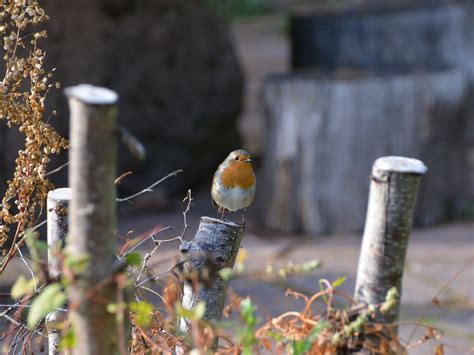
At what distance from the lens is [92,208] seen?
1.09 metres

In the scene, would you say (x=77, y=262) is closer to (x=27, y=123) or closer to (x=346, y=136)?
(x=27, y=123)

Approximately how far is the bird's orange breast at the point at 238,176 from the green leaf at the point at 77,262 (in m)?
1.11

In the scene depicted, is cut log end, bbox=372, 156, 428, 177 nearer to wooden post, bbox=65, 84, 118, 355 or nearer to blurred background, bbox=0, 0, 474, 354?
wooden post, bbox=65, 84, 118, 355

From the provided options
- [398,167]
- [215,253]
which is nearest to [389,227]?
[398,167]

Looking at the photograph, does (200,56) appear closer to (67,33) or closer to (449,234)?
(67,33)

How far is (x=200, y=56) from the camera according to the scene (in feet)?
21.6

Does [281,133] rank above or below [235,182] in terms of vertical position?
below

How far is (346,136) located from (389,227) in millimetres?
3556

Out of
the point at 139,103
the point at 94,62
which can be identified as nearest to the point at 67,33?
the point at 94,62

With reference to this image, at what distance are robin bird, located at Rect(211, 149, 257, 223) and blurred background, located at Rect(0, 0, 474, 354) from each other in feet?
6.26

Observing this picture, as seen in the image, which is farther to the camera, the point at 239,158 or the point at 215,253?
the point at 239,158

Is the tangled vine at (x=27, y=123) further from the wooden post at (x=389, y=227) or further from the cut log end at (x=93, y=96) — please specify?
the wooden post at (x=389, y=227)

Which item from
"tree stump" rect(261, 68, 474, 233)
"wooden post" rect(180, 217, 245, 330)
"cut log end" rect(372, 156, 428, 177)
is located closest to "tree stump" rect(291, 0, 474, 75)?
"tree stump" rect(261, 68, 474, 233)

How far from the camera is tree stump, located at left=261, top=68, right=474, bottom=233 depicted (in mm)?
5262
